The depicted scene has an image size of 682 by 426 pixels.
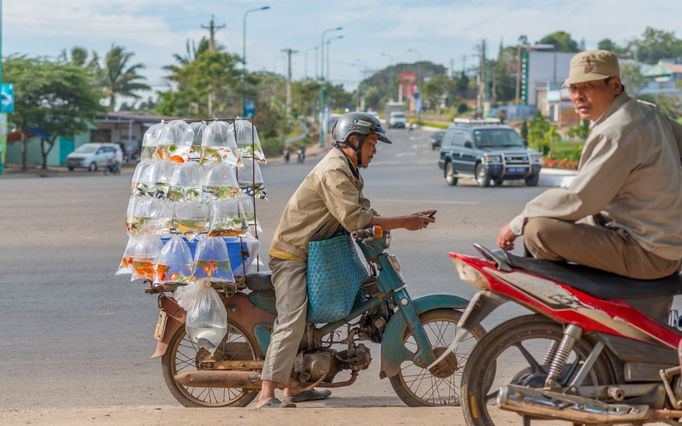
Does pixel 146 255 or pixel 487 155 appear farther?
pixel 487 155

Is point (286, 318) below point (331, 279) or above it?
below

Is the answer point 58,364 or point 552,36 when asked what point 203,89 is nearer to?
point 58,364

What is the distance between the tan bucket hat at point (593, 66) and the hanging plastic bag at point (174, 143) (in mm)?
2559

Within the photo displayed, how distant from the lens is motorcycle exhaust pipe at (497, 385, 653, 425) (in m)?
4.38

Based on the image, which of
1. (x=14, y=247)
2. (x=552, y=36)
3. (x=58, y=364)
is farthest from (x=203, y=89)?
(x=552, y=36)

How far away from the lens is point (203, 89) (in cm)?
7125

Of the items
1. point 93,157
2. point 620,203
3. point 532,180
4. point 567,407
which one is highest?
point 620,203

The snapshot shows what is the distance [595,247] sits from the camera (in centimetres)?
447

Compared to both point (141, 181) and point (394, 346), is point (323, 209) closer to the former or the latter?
point (394, 346)

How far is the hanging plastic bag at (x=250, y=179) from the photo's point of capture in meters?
6.45

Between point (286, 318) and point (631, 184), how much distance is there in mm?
2268

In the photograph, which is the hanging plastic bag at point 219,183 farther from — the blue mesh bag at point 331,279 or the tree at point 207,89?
the tree at point 207,89

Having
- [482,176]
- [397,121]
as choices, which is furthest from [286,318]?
[397,121]

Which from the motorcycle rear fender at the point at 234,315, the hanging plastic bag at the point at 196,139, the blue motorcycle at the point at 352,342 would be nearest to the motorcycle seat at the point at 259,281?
the blue motorcycle at the point at 352,342
